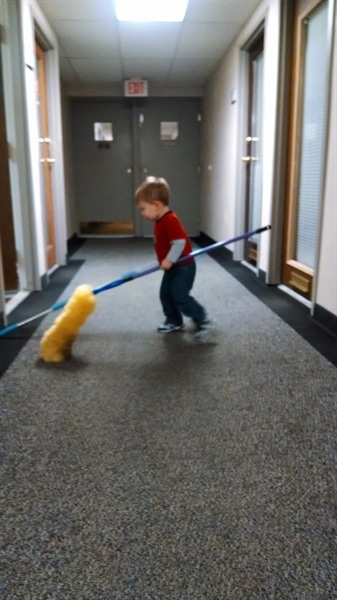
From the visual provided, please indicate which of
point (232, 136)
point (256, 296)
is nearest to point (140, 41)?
point (232, 136)

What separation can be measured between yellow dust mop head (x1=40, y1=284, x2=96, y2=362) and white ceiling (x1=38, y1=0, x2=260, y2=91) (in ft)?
8.96

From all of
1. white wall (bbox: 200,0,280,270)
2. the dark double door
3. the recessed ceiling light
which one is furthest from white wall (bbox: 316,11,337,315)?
the dark double door

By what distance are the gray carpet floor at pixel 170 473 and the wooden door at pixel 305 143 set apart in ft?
3.29

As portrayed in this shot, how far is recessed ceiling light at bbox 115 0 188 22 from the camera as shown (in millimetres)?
3678

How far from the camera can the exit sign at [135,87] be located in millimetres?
6180

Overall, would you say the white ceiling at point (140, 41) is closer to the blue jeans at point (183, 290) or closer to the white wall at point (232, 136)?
the white wall at point (232, 136)

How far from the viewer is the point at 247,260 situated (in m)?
4.46

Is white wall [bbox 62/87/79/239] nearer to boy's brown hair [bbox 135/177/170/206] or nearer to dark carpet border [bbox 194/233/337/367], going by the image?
dark carpet border [bbox 194/233/337/367]

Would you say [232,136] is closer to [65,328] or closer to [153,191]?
[153,191]

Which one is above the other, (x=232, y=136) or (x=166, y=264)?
(x=232, y=136)

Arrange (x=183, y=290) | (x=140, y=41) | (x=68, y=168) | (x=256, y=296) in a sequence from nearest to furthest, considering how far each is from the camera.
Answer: (x=183, y=290), (x=256, y=296), (x=140, y=41), (x=68, y=168)

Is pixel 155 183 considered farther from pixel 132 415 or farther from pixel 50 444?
pixel 50 444

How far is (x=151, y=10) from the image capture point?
3.83m

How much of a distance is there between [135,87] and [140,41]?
1679mm
